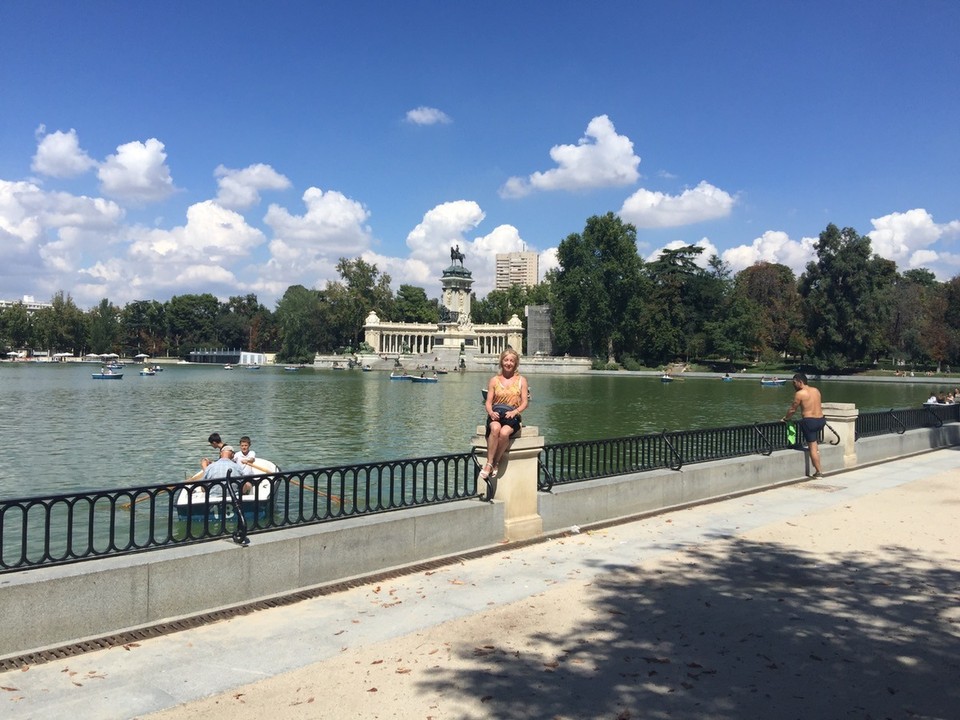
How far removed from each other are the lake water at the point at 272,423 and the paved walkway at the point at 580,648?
43.6 ft

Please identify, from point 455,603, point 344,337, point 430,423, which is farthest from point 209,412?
point 344,337

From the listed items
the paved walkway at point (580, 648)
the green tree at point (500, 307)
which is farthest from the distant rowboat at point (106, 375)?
the green tree at point (500, 307)

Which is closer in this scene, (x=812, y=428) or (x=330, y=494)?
(x=330, y=494)

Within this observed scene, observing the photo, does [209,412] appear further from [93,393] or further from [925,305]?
[925,305]

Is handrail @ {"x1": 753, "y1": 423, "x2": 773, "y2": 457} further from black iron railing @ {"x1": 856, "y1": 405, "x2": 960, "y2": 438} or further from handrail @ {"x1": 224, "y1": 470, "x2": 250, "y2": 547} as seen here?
handrail @ {"x1": 224, "y1": 470, "x2": 250, "y2": 547}

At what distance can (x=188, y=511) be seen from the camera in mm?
6906

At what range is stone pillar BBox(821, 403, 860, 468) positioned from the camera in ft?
55.3

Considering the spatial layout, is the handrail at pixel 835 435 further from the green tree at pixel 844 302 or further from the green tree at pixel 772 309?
the green tree at pixel 772 309

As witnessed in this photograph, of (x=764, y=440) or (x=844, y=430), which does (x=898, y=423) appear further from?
(x=764, y=440)

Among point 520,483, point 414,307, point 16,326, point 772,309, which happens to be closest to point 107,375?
point 520,483

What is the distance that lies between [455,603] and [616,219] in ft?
349

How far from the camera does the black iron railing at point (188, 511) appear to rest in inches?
257

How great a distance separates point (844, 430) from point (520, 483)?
10478 mm

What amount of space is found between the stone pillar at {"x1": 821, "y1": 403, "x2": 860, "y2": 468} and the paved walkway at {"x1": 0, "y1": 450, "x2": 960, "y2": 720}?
7.48m
